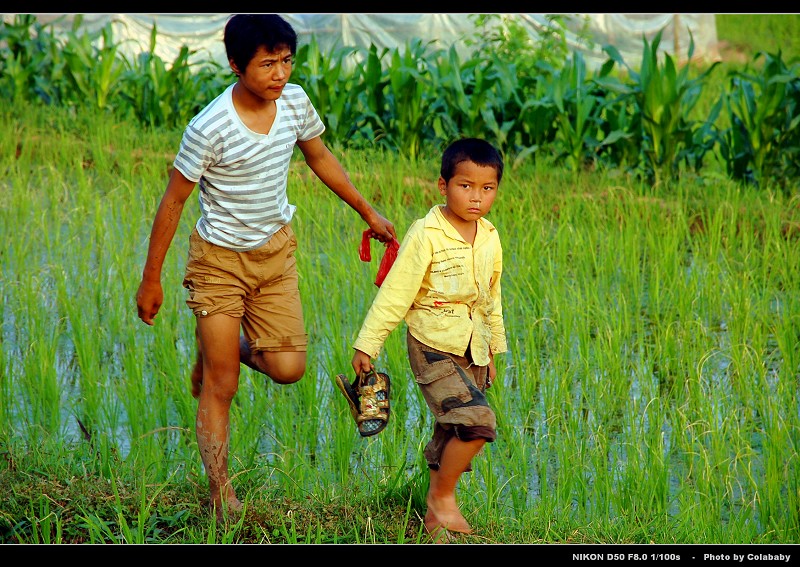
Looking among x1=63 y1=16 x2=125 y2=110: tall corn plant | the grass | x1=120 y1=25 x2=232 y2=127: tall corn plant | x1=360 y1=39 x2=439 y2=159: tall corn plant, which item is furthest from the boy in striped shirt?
the grass

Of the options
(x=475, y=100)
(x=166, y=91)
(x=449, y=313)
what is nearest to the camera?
(x=449, y=313)

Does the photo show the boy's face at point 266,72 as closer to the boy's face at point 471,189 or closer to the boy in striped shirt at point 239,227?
the boy in striped shirt at point 239,227

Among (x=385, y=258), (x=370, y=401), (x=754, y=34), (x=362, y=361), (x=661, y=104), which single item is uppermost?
(x=754, y=34)

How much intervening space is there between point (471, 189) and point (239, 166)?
1.95 feet

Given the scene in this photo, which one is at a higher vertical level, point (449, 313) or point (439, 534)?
point (449, 313)

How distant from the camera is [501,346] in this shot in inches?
109

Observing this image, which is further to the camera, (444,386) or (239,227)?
(239,227)

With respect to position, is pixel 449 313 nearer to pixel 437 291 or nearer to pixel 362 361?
pixel 437 291

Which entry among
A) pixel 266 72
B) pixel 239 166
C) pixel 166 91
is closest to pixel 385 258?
pixel 239 166

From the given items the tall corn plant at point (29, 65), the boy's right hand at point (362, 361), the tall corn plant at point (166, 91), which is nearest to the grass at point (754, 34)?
the tall corn plant at point (166, 91)

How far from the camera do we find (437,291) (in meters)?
2.60

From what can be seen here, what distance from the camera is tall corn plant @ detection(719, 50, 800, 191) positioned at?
591 cm

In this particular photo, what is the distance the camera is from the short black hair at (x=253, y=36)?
2.52m

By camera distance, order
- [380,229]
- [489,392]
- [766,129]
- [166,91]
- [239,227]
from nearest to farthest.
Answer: [239,227]
[380,229]
[489,392]
[766,129]
[166,91]
